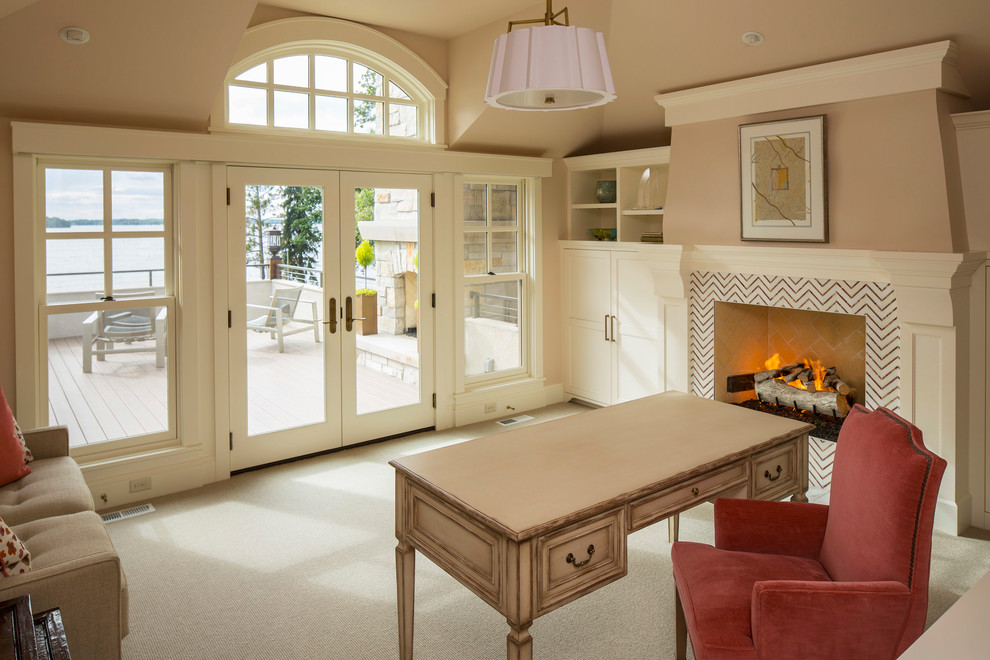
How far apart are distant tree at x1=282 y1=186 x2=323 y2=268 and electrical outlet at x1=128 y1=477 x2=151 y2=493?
159cm

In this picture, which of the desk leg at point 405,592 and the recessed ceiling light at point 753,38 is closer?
the desk leg at point 405,592

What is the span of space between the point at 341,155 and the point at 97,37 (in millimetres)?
1605

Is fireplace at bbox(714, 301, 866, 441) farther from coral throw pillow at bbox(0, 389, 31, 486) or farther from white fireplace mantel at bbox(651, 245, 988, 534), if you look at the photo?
coral throw pillow at bbox(0, 389, 31, 486)

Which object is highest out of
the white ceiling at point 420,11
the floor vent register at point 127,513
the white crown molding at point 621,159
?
the white ceiling at point 420,11

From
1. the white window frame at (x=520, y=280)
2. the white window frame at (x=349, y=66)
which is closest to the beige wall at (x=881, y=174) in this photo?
the white window frame at (x=520, y=280)

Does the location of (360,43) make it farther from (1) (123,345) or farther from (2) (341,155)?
(1) (123,345)

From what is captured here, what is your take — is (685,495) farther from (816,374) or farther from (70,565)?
(816,374)

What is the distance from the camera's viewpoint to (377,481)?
4488 mm

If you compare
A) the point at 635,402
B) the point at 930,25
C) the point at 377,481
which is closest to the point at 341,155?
the point at 377,481

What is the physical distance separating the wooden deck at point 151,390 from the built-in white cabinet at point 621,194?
2.25m

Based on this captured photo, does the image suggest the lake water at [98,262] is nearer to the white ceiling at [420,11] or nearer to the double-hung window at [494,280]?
the white ceiling at [420,11]

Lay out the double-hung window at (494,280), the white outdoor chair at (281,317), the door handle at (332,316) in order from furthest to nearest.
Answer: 1. the double-hung window at (494,280)
2. the door handle at (332,316)
3. the white outdoor chair at (281,317)

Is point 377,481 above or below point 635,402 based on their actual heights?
below

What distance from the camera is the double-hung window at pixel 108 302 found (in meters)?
3.93
